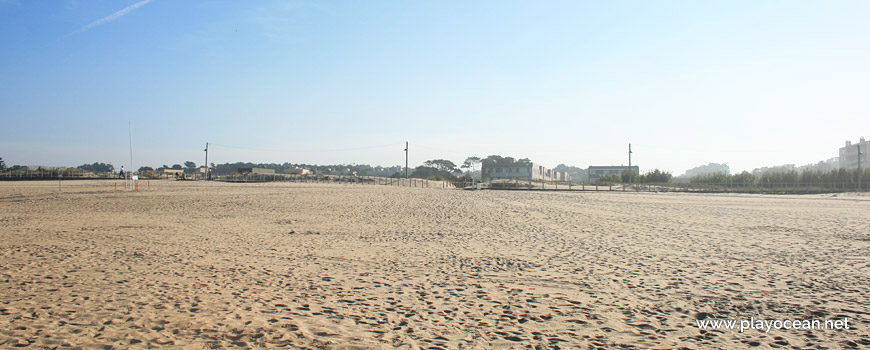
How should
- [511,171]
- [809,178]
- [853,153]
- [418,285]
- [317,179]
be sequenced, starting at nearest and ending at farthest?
[418,285] < [809,178] < [317,179] < [511,171] < [853,153]

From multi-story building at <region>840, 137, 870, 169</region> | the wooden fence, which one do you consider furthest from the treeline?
multi-story building at <region>840, 137, 870, 169</region>

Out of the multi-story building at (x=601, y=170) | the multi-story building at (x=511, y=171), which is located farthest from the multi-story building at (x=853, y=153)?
the multi-story building at (x=511, y=171)

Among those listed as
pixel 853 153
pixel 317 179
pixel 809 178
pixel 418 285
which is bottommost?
pixel 418 285

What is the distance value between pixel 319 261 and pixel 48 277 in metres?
3.78

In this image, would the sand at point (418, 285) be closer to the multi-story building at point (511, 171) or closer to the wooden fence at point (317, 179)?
the wooden fence at point (317, 179)

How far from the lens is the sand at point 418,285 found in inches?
164

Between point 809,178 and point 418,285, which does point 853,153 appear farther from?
point 418,285

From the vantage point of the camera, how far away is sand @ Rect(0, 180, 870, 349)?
13.7 ft

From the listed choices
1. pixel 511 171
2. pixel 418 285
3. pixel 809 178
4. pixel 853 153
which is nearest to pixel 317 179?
pixel 511 171

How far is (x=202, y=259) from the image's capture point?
7684 mm

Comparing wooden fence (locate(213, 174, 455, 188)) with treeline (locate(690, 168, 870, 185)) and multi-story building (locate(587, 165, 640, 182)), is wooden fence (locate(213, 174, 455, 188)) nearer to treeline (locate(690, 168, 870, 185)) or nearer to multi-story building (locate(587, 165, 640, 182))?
treeline (locate(690, 168, 870, 185))

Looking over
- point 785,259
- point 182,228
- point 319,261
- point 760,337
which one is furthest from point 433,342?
point 182,228

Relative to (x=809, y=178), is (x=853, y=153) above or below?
above

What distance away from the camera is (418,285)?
20.1 ft
